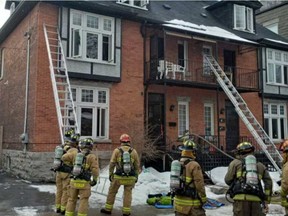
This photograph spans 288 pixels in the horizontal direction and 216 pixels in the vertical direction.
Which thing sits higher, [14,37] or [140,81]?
[14,37]

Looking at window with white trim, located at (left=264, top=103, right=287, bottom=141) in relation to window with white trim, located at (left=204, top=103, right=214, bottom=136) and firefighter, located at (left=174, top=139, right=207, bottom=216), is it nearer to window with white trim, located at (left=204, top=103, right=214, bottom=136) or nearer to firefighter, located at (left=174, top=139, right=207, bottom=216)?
window with white trim, located at (left=204, top=103, right=214, bottom=136)

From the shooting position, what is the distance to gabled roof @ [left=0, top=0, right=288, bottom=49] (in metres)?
14.7

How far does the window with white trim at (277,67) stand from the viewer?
2008cm

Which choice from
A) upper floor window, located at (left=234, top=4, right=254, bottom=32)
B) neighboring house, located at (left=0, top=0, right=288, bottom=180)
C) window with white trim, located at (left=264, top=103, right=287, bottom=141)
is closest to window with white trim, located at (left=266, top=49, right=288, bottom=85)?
neighboring house, located at (left=0, top=0, right=288, bottom=180)

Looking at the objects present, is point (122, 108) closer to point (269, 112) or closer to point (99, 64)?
point (99, 64)

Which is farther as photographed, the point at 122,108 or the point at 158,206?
the point at 122,108

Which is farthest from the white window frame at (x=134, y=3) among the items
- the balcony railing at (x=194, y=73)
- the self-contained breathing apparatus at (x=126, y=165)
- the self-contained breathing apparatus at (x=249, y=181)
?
the self-contained breathing apparatus at (x=249, y=181)

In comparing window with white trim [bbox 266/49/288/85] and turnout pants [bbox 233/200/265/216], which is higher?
window with white trim [bbox 266/49/288/85]

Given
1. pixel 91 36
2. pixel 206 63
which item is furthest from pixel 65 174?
pixel 206 63

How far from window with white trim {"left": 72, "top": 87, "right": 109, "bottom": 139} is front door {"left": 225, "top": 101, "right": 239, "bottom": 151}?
22.7ft

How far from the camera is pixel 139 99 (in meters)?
15.8

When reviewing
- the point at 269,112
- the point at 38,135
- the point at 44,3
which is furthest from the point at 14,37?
the point at 269,112

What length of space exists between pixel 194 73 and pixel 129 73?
3.69 metres

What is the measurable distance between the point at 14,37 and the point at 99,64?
18.1ft
